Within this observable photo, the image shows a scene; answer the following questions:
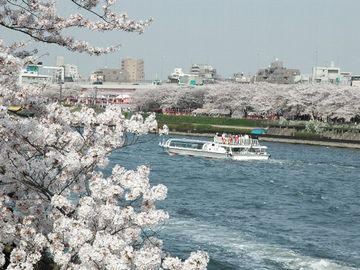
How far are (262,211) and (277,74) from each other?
510 feet

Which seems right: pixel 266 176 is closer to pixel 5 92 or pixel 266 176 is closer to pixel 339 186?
pixel 339 186

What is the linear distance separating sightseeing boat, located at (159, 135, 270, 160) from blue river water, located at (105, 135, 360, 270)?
7.40 feet

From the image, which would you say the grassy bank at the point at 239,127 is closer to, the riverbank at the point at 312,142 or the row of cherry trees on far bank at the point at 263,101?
the riverbank at the point at 312,142

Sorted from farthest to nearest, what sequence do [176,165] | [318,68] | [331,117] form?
[318,68], [331,117], [176,165]

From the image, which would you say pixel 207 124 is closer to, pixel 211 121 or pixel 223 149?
pixel 211 121

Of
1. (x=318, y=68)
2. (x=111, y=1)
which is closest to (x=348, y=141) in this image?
(x=111, y=1)

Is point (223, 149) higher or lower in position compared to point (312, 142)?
higher

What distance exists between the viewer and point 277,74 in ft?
584

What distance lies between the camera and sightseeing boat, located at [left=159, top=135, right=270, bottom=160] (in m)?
49.5

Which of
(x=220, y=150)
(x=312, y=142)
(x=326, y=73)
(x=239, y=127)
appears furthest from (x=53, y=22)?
(x=326, y=73)

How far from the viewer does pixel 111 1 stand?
782 cm

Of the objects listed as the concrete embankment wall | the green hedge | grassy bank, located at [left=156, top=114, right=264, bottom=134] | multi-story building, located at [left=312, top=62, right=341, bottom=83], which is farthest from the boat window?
multi-story building, located at [left=312, top=62, right=341, bottom=83]

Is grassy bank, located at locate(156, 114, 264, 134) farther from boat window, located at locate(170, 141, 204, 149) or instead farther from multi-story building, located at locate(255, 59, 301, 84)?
multi-story building, located at locate(255, 59, 301, 84)

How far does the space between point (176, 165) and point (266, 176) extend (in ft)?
20.3
